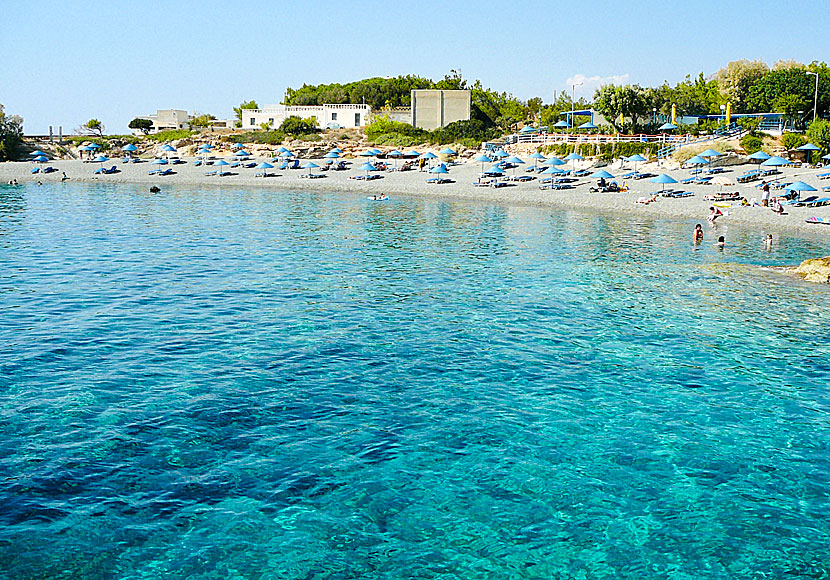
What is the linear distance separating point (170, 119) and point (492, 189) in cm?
9240

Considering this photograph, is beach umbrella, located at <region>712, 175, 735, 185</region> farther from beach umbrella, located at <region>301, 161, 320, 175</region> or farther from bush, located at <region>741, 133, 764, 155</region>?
beach umbrella, located at <region>301, 161, 320, 175</region>

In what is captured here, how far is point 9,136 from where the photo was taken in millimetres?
95750

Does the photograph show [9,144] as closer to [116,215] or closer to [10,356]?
[116,215]

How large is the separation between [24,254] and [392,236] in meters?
17.7

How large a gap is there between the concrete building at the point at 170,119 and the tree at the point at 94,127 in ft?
31.5

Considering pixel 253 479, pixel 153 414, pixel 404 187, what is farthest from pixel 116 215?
pixel 253 479

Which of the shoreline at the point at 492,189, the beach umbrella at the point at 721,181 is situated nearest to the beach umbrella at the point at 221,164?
the shoreline at the point at 492,189

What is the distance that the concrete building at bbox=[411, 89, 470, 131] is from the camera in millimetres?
109062

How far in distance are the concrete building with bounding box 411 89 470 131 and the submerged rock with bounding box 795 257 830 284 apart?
83.9 metres

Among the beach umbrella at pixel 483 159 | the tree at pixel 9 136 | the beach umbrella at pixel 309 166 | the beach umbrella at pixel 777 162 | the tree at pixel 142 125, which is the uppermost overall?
the tree at pixel 142 125

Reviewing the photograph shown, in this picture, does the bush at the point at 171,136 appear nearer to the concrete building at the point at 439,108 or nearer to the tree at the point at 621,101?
the concrete building at the point at 439,108

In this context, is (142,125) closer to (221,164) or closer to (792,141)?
(221,164)

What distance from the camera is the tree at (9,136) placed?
3708 inches

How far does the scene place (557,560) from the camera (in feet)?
33.6
